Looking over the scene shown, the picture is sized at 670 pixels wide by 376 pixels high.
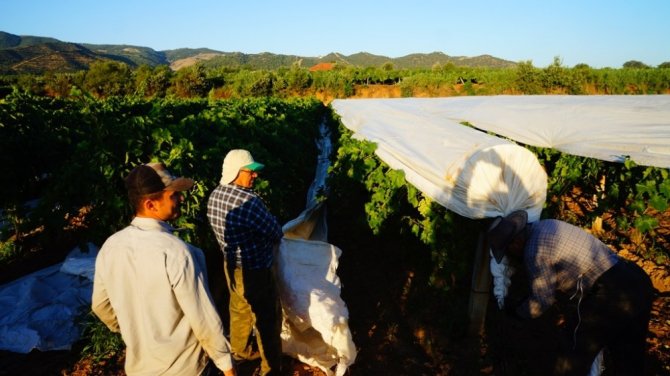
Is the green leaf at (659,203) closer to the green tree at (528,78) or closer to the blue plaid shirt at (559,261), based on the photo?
the blue plaid shirt at (559,261)

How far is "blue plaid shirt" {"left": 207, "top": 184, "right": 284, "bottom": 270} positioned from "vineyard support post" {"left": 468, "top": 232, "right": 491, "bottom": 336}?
6.06 feet

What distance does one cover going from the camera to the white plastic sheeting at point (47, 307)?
3777 millimetres

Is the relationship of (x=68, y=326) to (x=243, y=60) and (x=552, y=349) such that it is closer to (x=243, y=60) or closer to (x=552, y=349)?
(x=552, y=349)

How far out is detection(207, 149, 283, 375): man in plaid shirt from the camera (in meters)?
3.02

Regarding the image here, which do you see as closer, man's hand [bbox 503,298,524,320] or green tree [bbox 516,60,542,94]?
man's hand [bbox 503,298,524,320]

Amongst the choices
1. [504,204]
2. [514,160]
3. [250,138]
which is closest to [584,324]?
[504,204]

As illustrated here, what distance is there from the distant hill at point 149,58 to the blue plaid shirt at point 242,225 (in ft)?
200

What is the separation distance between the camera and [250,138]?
679cm

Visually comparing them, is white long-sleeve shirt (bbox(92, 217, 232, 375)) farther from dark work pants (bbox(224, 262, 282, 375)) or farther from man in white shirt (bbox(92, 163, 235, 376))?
dark work pants (bbox(224, 262, 282, 375))

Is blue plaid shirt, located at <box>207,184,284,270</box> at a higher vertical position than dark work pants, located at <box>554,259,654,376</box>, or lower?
higher

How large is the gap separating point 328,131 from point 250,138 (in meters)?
9.55

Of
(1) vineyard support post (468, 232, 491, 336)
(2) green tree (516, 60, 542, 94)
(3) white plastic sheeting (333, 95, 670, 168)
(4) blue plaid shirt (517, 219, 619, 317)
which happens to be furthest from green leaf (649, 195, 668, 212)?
(2) green tree (516, 60, 542, 94)

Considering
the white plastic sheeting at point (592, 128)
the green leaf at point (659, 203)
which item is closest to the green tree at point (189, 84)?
the white plastic sheeting at point (592, 128)

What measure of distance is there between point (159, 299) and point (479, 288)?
2.86m
